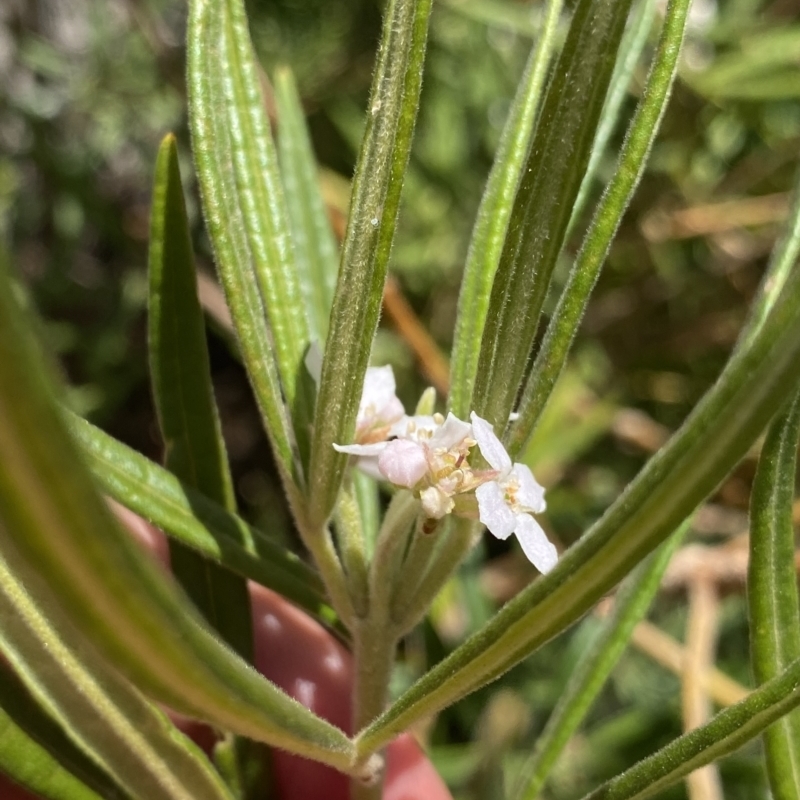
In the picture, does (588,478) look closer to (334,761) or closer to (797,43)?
(797,43)

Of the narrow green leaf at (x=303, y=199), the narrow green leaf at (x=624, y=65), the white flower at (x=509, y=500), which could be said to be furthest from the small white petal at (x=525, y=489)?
the narrow green leaf at (x=303, y=199)

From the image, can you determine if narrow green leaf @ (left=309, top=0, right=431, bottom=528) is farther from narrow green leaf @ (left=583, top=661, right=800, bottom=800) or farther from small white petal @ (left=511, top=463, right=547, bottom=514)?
narrow green leaf @ (left=583, top=661, right=800, bottom=800)

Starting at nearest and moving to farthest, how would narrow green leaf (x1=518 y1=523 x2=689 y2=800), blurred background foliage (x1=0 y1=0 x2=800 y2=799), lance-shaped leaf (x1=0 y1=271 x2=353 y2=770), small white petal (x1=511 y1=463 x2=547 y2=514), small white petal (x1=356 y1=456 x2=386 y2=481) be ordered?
lance-shaped leaf (x1=0 y1=271 x2=353 y2=770)
small white petal (x1=511 y1=463 x2=547 y2=514)
small white petal (x1=356 y1=456 x2=386 y2=481)
narrow green leaf (x1=518 y1=523 x2=689 y2=800)
blurred background foliage (x1=0 y1=0 x2=800 y2=799)

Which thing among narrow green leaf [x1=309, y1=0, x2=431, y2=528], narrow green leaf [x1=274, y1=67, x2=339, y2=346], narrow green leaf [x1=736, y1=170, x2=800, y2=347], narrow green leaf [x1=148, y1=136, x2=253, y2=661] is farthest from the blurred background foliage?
narrow green leaf [x1=309, y1=0, x2=431, y2=528]

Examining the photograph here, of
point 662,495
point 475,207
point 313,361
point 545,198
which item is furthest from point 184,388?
point 475,207

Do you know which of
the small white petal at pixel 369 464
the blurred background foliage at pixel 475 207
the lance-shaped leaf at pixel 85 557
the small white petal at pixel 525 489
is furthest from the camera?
the blurred background foliage at pixel 475 207

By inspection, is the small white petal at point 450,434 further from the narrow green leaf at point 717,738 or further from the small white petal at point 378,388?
the narrow green leaf at point 717,738
